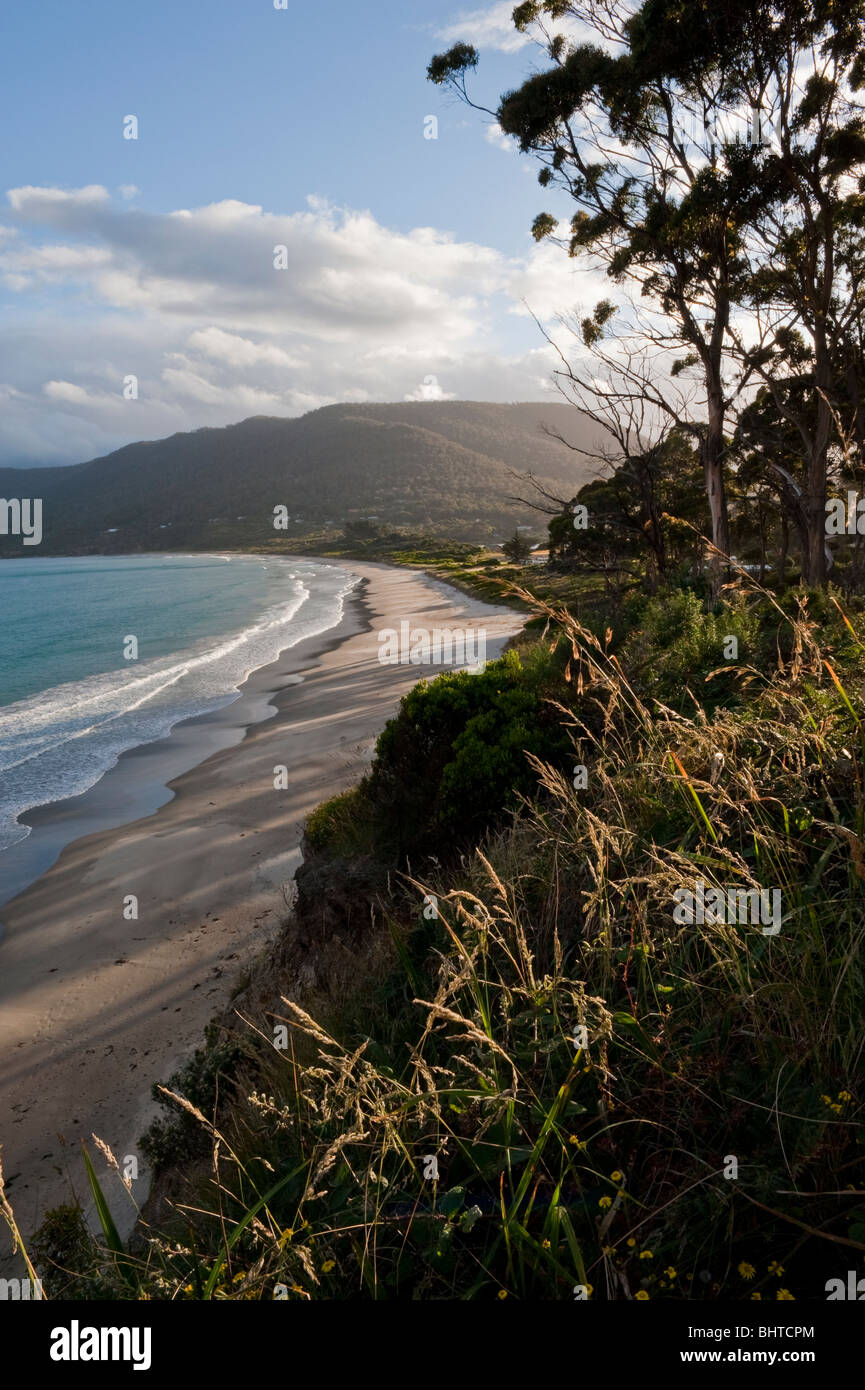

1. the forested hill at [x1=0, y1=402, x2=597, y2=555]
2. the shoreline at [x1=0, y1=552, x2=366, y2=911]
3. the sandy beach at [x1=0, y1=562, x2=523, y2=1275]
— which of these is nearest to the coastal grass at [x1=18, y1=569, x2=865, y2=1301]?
the sandy beach at [x1=0, y1=562, x2=523, y2=1275]

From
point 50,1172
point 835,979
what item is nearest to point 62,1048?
point 50,1172

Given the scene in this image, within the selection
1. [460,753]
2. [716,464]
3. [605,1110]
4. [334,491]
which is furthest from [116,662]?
[334,491]

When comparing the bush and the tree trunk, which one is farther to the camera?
the tree trunk

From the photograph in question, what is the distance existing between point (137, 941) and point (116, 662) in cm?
2392

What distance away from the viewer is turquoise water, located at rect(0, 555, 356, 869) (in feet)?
53.5

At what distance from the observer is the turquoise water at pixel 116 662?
1630cm

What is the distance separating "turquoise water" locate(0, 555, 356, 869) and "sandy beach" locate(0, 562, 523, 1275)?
1429 mm

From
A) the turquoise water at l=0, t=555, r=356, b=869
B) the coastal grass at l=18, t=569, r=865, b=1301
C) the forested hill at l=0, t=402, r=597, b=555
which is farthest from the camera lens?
the forested hill at l=0, t=402, r=597, b=555

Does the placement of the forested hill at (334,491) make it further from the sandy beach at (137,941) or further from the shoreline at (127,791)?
the sandy beach at (137,941)

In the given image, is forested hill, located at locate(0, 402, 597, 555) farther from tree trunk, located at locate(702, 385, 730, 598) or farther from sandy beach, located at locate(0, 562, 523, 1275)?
sandy beach, located at locate(0, 562, 523, 1275)

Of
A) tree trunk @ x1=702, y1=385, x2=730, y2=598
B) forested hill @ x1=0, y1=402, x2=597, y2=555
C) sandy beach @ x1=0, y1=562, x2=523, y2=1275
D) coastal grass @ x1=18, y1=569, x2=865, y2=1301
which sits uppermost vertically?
forested hill @ x1=0, y1=402, x2=597, y2=555

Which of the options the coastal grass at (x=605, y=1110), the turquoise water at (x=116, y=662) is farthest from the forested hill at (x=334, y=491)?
the coastal grass at (x=605, y=1110)

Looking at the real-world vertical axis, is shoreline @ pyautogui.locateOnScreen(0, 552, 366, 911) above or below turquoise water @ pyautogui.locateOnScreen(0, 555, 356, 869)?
below

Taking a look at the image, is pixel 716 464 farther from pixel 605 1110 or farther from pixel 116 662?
pixel 116 662
